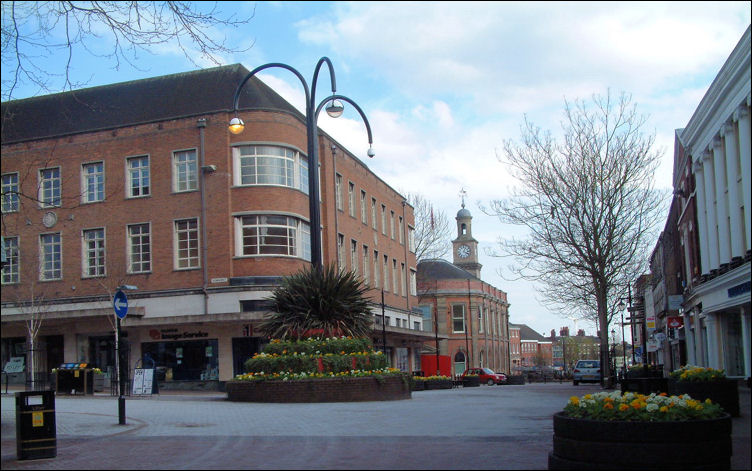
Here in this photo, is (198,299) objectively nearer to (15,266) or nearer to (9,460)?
(15,266)

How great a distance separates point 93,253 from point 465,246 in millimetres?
A: 70606

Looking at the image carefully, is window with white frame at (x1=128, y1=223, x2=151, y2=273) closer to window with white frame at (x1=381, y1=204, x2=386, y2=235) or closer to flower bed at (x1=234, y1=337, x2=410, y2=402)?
flower bed at (x1=234, y1=337, x2=410, y2=402)

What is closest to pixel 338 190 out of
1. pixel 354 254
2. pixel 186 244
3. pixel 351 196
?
pixel 351 196

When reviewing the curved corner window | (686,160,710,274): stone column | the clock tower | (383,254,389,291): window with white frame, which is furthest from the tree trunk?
the clock tower

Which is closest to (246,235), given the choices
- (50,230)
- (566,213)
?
(50,230)

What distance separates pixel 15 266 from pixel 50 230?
8.81ft

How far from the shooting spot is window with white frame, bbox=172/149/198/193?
3847 centimetres

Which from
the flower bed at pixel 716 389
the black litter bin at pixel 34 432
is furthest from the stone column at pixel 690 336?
the black litter bin at pixel 34 432

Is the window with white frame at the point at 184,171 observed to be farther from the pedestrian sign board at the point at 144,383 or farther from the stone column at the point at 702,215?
the stone column at the point at 702,215

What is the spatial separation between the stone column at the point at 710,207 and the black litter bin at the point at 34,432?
20.7 m

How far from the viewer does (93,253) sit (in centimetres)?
4003

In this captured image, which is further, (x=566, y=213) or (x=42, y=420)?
(x=566, y=213)

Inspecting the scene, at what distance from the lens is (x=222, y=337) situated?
122ft

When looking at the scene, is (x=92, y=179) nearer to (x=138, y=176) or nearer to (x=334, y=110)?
(x=138, y=176)
